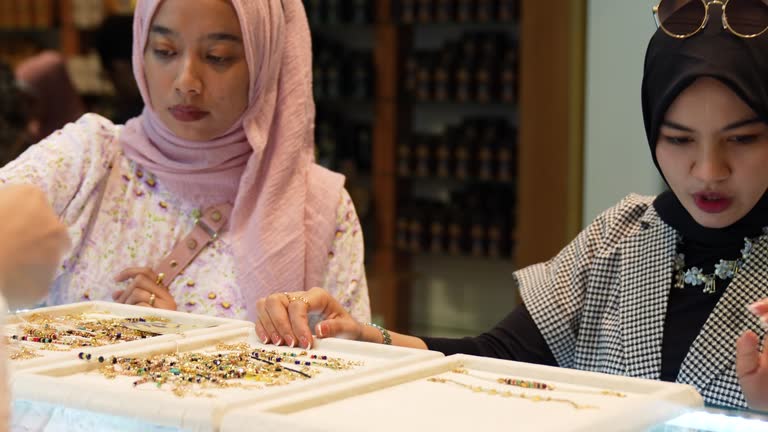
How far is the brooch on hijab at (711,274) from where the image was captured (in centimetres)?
174

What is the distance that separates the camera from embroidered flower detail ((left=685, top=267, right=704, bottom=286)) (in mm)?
1797

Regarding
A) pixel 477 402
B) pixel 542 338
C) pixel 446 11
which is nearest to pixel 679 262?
pixel 542 338

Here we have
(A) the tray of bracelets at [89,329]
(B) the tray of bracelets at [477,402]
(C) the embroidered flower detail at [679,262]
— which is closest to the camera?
(B) the tray of bracelets at [477,402]

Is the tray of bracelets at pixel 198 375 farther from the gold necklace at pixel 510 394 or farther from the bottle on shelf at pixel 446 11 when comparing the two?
the bottle on shelf at pixel 446 11

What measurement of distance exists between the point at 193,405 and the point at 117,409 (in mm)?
96

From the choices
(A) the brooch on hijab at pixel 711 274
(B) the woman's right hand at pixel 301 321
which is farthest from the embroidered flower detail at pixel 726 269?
(B) the woman's right hand at pixel 301 321

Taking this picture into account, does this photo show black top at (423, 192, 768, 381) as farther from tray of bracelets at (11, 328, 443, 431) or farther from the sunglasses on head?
tray of bracelets at (11, 328, 443, 431)

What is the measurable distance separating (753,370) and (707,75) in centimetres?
47

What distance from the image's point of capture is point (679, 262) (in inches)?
72.3

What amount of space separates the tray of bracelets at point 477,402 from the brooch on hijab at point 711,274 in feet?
2.06

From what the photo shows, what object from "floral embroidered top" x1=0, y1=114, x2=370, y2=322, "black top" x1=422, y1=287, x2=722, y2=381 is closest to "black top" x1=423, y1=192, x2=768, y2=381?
"black top" x1=422, y1=287, x2=722, y2=381

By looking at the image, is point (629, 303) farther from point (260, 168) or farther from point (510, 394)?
point (260, 168)

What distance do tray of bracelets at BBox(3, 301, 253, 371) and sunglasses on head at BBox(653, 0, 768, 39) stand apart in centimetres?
86

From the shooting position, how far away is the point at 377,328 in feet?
5.63
